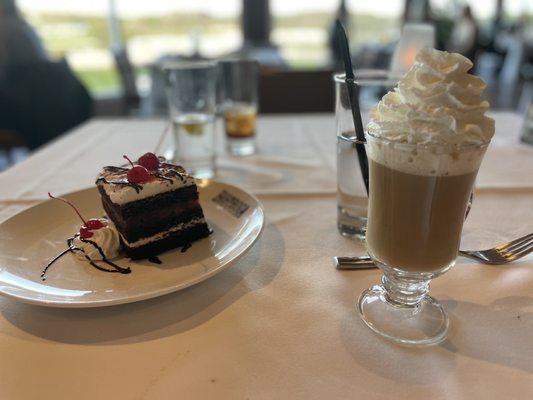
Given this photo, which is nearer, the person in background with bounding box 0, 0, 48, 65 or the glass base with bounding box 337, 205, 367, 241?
the glass base with bounding box 337, 205, 367, 241

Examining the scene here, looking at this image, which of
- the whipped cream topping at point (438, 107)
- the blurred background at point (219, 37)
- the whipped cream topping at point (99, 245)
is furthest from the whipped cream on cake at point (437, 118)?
the blurred background at point (219, 37)

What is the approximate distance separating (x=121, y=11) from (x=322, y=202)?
19.1 feet

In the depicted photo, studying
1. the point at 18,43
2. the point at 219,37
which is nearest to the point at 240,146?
the point at 18,43

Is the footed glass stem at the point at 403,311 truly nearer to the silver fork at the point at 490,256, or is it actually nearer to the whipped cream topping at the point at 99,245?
the silver fork at the point at 490,256

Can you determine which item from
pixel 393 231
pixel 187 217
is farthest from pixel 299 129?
pixel 393 231

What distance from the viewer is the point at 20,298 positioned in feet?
1.97

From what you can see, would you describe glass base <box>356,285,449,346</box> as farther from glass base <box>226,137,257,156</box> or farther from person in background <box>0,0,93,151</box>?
person in background <box>0,0,93,151</box>

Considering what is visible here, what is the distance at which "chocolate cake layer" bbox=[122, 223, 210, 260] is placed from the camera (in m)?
0.78

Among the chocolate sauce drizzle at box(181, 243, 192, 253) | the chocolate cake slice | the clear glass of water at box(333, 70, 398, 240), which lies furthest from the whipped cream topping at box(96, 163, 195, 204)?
the clear glass of water at box(333, 70, 398, 240)

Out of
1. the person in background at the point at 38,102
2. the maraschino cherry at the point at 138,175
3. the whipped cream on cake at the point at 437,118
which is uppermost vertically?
the whipped cream on cake at the point at 437,118

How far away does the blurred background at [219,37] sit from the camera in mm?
3834

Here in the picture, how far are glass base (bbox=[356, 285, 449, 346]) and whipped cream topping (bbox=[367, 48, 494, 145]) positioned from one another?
27cm

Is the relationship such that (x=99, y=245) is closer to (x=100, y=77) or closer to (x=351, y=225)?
(x=351, y=225)

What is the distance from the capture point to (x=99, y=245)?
77 cm
